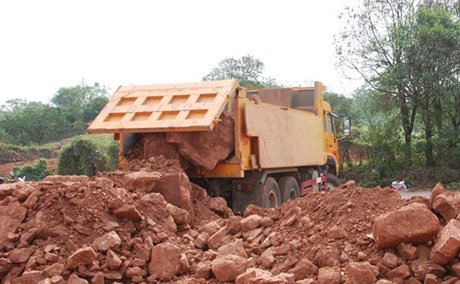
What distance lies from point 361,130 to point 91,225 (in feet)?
62.6

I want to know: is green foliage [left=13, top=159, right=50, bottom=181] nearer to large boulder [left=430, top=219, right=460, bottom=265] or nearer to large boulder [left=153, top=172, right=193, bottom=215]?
large boulder [left=153, top=172, right=193, bottom=215]

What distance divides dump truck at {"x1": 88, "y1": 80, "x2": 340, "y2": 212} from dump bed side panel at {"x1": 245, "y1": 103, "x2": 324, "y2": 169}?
0.05ft

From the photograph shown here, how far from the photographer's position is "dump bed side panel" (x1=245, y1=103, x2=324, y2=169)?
8.77 m

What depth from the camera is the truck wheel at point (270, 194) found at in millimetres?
8993

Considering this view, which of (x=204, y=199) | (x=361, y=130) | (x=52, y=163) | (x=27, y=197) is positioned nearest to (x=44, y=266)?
(x=27, y=197)

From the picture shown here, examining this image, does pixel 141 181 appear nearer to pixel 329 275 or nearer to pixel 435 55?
pixel 329 275

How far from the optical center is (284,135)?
9766 millimetres

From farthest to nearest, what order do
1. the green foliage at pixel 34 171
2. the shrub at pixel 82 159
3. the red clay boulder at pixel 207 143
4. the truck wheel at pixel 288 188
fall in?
the green foliage at pixel 34 171 < the shrub at pixel 82 159 < the truck wheel at pixel 288 188 < the red clay boulder at pixel 207 143

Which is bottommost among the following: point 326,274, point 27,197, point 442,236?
point 326,274

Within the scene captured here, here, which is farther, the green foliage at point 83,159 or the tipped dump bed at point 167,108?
the green foliage at point 83,159

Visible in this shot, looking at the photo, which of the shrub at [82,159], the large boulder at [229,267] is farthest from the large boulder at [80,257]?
the shrub at [82,159]

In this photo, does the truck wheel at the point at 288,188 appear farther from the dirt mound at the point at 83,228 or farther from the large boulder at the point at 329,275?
the large boulder at the point at 329,275

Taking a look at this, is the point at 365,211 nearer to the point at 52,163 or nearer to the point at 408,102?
the point at 408,102

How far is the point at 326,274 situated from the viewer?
461cm
